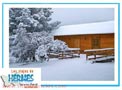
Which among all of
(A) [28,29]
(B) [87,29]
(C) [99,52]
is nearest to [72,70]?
(C) [99,52]

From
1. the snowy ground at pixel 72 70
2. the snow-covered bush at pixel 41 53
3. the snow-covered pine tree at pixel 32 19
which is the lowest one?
the snowy ground at pixel 72 70

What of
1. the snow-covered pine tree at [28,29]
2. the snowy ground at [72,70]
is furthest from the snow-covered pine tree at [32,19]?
the snowy ground at [72,70]

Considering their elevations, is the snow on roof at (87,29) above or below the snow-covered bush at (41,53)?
above

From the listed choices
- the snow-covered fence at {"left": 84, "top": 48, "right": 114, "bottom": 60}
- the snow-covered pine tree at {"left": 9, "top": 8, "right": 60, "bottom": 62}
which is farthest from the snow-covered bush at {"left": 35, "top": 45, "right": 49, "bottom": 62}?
the snow-covered fence at {"left": 84, "top": 48, "right": 114, "bottom": 60}

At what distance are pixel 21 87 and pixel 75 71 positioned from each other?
0.51 meters

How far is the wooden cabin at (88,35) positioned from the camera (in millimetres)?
3088

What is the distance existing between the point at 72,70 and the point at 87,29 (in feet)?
1.31

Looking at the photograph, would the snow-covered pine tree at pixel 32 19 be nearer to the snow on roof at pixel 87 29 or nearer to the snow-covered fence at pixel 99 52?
the snow on roof at pixel 87 29

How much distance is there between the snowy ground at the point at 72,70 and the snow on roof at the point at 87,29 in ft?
0.78

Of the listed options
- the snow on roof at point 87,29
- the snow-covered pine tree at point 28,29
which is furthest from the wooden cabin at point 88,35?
the snow-covered pine tree at point 28,29

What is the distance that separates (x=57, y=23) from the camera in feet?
10.3

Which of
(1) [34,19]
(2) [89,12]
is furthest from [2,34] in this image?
(2) [89,12]

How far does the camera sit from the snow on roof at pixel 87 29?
309cm
